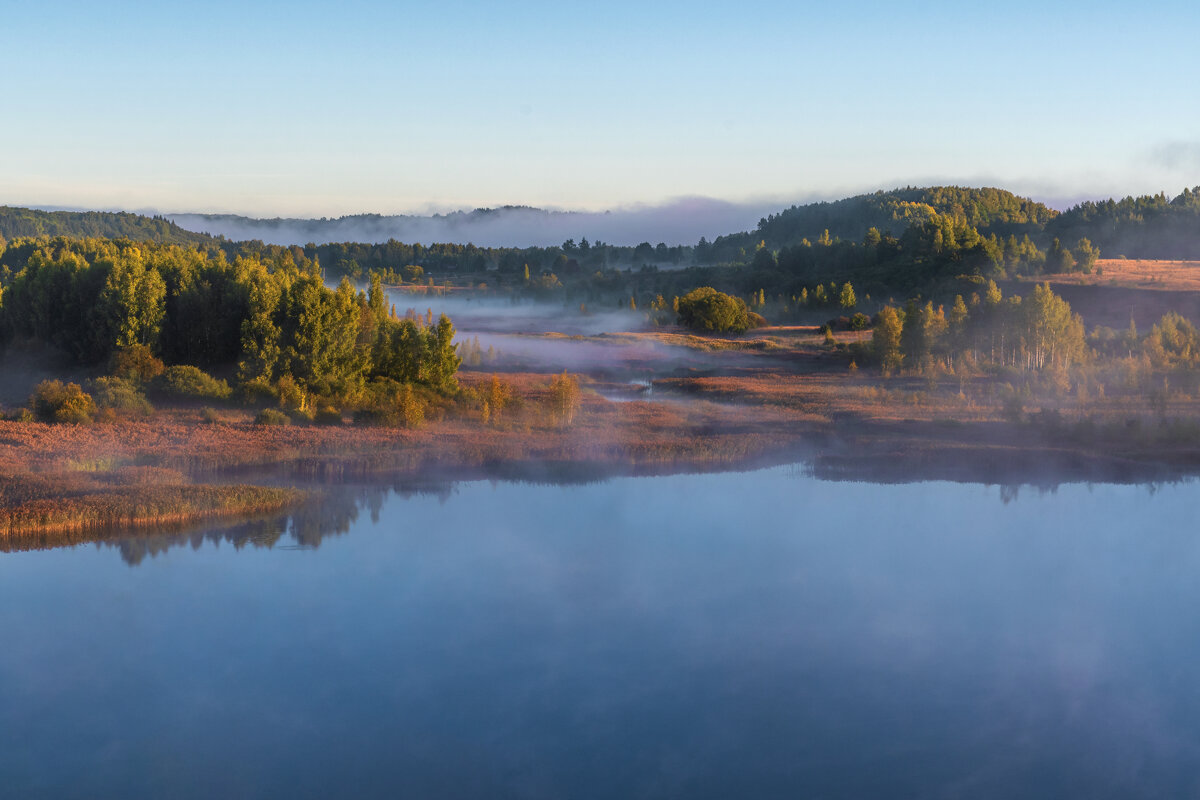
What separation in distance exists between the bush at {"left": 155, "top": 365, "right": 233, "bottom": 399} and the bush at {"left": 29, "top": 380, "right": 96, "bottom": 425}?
346cm

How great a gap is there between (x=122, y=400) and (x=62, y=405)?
6.96 ft

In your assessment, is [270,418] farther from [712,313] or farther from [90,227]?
[90,227]

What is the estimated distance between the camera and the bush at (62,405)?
31859 mm

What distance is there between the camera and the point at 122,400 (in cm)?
3409

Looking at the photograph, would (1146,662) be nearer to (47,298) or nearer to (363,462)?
(363,462)

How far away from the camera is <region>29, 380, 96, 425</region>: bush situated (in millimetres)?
31859

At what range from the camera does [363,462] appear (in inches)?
1107

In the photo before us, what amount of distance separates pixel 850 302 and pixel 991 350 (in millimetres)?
34146

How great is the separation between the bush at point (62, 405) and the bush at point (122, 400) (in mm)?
771

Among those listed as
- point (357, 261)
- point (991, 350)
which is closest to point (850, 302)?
point (991, 350)

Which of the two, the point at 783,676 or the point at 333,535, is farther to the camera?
the point at 333,535

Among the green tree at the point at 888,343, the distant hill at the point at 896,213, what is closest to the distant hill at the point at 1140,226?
the distant hill at the point at 896,213

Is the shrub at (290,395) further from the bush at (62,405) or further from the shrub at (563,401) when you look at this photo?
the shrub at (563,401)

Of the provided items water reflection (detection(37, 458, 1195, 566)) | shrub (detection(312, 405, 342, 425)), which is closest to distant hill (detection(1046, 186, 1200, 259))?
water reflection (detection(37, 458, 1195, 566))
